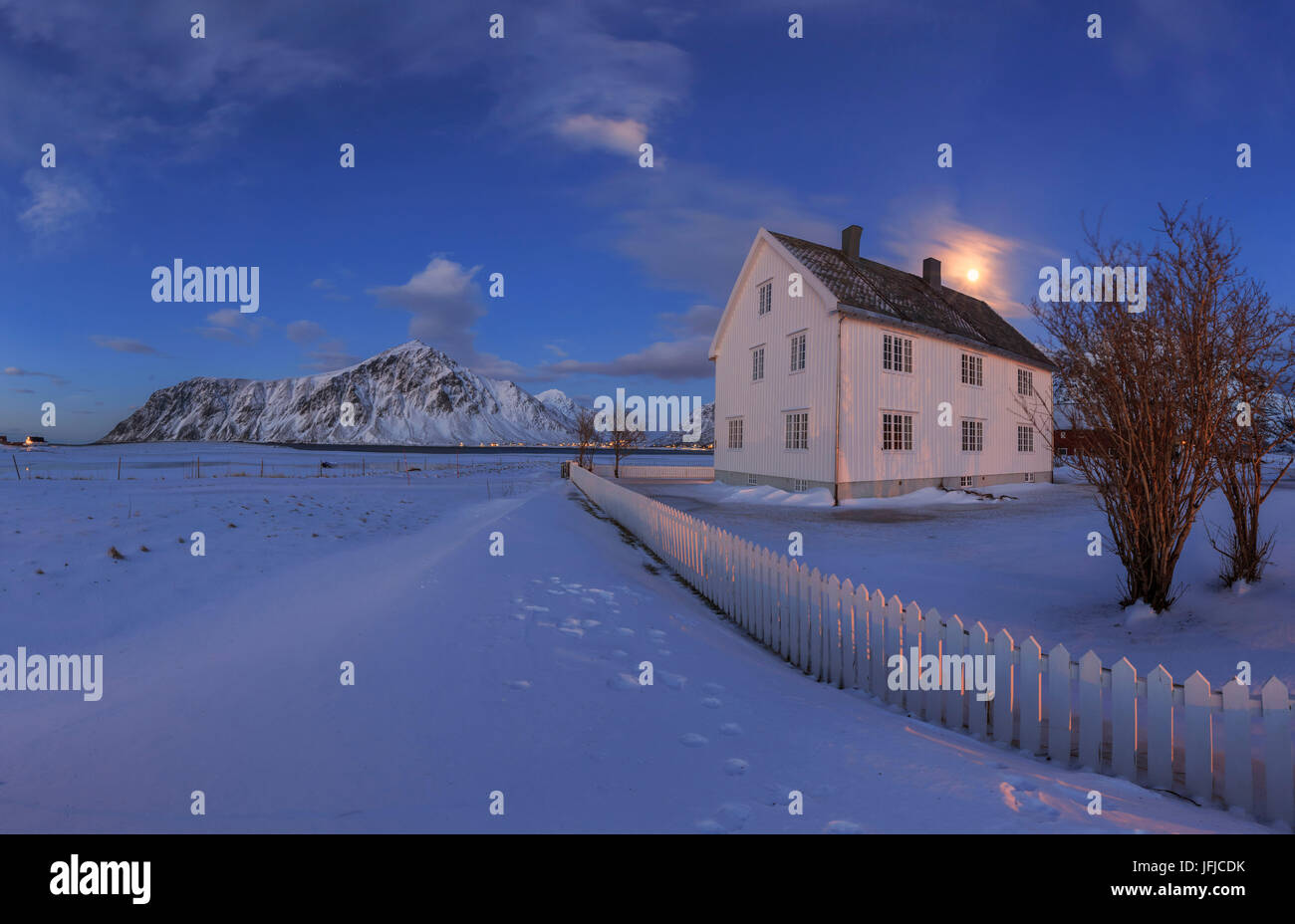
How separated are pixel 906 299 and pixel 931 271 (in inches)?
286

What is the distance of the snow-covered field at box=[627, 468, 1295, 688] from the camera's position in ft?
21.2

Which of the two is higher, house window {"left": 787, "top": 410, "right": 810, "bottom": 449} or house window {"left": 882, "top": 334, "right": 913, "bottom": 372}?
house window {"left": 882, "top": 334, "right": 913, "bottom": 372}

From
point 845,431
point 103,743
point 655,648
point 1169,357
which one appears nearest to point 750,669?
point 655,648

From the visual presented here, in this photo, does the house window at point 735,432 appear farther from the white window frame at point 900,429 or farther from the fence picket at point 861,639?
the fence picket at point 861,639

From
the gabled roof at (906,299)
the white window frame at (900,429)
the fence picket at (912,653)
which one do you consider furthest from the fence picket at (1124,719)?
the white window frame at (900,429)

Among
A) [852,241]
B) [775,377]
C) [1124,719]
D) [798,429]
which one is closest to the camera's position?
[1124,719]

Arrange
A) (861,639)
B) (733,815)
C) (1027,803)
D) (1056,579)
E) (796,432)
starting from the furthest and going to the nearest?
(796,432) < (1056,579) < (861,639) < (1027,803) < (733,815)

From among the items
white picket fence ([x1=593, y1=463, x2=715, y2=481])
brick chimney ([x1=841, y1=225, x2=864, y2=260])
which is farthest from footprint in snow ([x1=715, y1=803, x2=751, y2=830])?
white picket fence ([x1=593, y1=463, x2=715, y2=481])

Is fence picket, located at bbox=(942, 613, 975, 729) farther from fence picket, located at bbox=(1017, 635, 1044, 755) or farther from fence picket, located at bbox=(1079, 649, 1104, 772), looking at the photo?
fence picket, located at bbox=(1079, 649, 1104, 772)

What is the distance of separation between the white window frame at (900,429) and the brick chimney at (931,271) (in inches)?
444

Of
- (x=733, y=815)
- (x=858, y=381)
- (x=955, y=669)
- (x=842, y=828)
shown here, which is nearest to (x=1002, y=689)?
(x=955, y=669)

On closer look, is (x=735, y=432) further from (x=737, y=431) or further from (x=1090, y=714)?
(x=1090, y=714)

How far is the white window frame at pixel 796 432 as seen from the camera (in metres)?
22.4

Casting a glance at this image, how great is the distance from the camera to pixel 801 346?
75.3 feet
